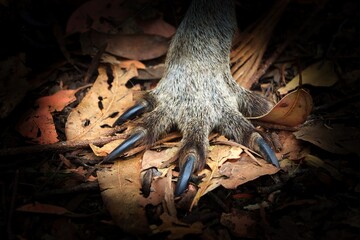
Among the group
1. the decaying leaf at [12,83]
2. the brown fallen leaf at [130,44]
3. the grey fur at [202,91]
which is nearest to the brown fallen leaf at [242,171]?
the grey fur at [202,91]

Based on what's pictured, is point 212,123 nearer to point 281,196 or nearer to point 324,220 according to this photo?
point 281,196

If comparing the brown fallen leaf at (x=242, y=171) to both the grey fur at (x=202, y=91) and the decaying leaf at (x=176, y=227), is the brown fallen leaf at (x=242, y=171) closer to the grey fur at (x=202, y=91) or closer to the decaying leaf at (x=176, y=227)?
the grey fur at (x=202, y=91)

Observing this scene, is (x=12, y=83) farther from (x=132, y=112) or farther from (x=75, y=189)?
(x=75, y=189)

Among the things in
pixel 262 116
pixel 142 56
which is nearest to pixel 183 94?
pixel 262 116

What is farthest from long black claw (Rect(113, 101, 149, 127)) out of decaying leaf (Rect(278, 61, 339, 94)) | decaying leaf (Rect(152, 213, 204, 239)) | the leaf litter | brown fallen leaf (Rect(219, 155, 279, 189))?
decaying leaf (Rect(278, 61, 339, 94))

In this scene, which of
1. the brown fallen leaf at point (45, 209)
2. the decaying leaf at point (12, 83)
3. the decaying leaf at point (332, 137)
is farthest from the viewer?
the decaying leaf at point (12, 83)

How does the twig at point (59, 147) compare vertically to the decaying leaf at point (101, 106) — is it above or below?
below

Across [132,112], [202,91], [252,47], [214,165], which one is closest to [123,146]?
[132,112]
